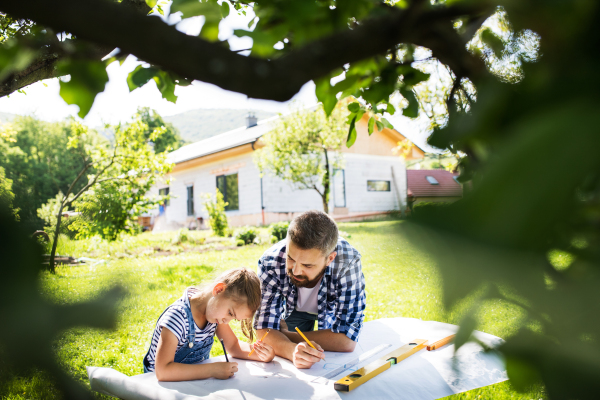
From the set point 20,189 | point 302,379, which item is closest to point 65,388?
point 20,189

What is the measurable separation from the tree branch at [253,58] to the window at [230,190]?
16.3 m

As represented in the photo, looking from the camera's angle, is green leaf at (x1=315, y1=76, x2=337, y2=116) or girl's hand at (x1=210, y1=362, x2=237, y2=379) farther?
girl's hand at (x1=210, y1=362, x2=237, y2=379)

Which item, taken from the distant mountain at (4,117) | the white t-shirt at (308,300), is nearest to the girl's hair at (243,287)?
the white t-shirt at (308,300)

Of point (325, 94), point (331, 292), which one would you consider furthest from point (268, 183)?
point (325, 94)

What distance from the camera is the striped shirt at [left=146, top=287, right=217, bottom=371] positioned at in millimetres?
2605

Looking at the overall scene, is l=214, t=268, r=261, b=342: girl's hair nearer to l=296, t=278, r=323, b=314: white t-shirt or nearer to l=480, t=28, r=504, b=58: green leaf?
l=296, t=278, r=323, b=314: white t-shirt

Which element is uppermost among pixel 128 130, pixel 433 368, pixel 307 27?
pixel 128 130

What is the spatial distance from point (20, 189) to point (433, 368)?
2.72 m

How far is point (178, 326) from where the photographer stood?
2.62m

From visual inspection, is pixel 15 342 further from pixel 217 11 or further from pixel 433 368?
pixel 433 368

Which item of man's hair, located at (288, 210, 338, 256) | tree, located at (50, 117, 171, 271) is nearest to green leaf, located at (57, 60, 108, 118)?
man's hair, located at (288, 210, 338, 256)

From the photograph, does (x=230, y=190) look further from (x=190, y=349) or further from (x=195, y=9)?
(x=195, y=9)

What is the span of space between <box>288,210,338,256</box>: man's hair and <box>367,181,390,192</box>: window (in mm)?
15450

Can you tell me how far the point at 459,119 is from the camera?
41cm
